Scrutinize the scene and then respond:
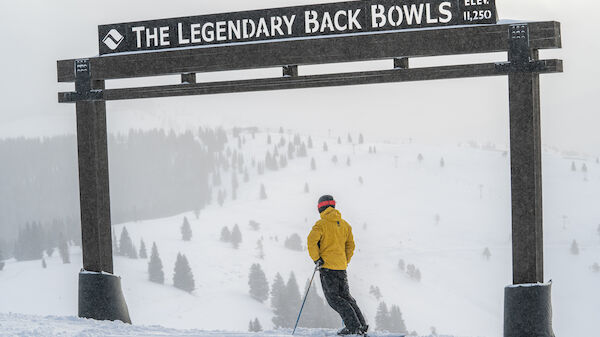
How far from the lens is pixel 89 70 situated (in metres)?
11.7

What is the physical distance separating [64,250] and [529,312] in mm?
183325

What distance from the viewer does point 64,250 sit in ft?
596

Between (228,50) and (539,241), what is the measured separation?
202 inches

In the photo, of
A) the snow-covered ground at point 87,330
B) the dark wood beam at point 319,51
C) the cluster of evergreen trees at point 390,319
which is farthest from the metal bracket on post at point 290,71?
the cluster of evergreen trees at point 390,319

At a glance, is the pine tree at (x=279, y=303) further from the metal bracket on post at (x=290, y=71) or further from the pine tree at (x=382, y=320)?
the metal bracket on post at (x=290, y=71)

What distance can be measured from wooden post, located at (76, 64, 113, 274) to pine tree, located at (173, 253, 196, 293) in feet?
536

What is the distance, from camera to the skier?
904 centimetres

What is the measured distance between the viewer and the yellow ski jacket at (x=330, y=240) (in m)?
9.02

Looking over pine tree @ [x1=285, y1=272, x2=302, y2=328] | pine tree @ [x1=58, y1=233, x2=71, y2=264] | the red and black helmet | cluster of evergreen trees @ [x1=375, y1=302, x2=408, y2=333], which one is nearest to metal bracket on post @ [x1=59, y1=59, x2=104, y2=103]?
the red and black helmet

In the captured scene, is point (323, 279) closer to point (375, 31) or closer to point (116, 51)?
point (375, 31)

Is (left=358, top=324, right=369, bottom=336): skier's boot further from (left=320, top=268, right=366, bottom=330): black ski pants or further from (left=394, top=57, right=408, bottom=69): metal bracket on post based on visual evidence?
(left=394, top=57, right=408, bottom=69): metal bracket on post

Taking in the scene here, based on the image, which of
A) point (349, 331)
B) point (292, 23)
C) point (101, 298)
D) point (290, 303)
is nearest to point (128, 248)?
point (290, 303)

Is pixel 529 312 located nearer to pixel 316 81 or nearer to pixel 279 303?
pixel 316 81

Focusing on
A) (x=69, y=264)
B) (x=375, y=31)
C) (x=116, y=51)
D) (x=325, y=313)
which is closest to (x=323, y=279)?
(x=375, y=31)
